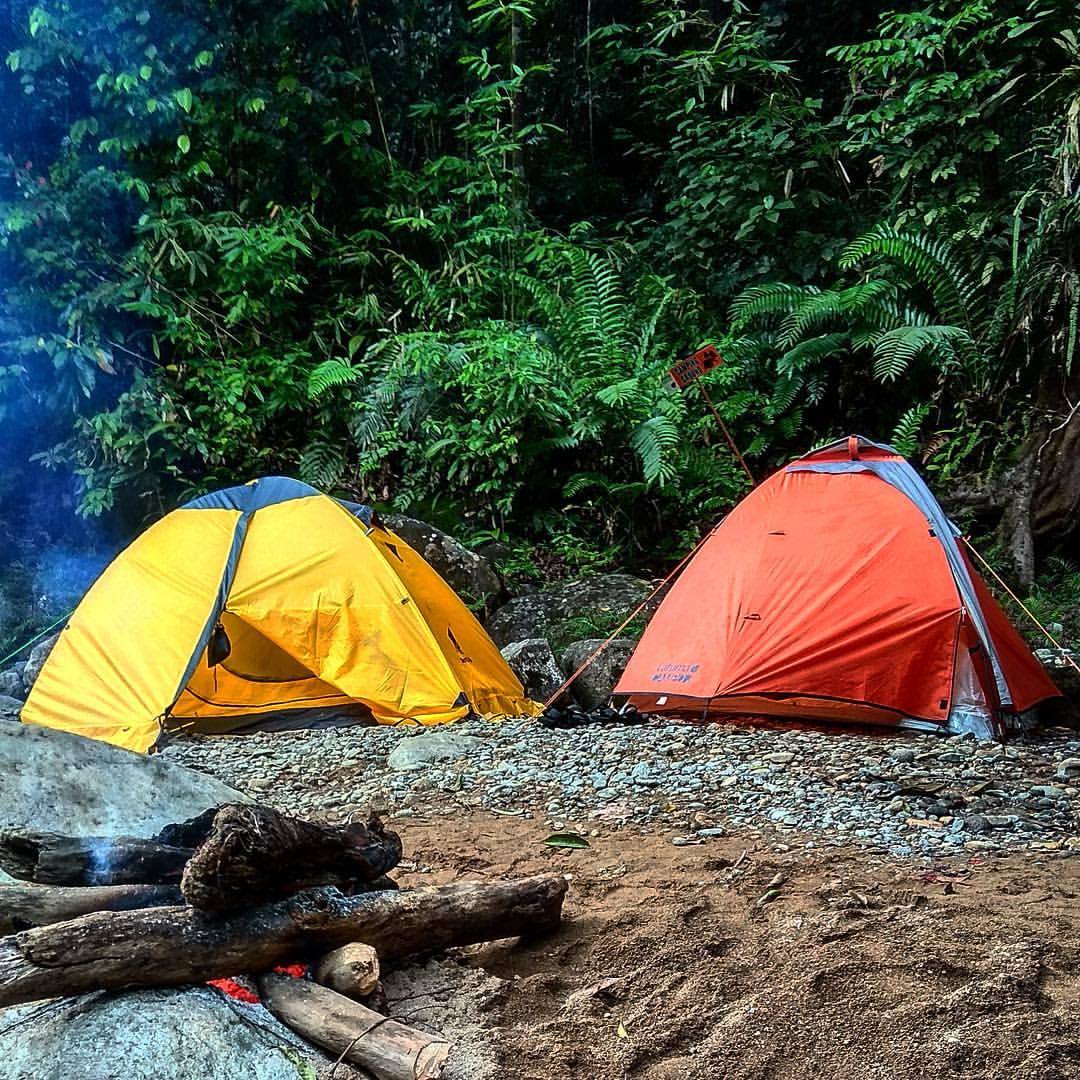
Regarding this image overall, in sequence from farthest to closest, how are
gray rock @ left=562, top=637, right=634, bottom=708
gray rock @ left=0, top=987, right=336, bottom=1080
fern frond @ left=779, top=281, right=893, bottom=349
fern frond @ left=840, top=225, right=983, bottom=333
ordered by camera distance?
1. fern frond @ left=779, top=281, right=893, bottom=349
2. fern frond @ left=840, top=225, right=983, bottom=333
3. gray rock @ left=562, top=637, right=634, bottom=708
4. gray rock @ left=0, top=987, right=336, bottom=1080

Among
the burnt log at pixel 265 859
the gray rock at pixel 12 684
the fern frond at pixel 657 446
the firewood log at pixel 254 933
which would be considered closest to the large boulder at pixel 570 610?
the fern frond at pixel 657 446

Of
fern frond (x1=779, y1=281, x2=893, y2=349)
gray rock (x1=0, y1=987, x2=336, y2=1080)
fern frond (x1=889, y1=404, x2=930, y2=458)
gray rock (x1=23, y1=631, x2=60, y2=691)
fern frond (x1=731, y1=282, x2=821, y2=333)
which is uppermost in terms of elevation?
fern frond (x1=731, y1=282, x2=821, y2=333)

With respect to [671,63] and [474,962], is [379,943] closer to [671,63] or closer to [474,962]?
[474,962]

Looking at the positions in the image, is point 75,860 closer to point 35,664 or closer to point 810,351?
point 35,664

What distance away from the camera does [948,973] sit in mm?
A: 2391

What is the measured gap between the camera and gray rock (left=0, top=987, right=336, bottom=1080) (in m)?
1.97

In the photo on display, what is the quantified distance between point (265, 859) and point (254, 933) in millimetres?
180

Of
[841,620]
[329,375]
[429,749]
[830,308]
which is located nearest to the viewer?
[429,749]

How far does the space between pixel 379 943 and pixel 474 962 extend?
31cm

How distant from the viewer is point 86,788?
10.4 feet

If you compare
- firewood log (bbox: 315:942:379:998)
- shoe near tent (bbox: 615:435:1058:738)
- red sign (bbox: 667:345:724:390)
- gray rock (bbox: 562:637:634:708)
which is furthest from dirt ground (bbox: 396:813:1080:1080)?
red sign (bbox: 667:345:724:390)

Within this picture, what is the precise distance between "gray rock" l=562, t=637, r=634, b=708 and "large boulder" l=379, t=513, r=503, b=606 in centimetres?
184

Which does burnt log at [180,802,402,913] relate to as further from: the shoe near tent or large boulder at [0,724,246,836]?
the shoe near tent

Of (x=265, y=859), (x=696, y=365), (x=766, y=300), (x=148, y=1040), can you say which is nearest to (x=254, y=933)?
(x=265, y=859)
